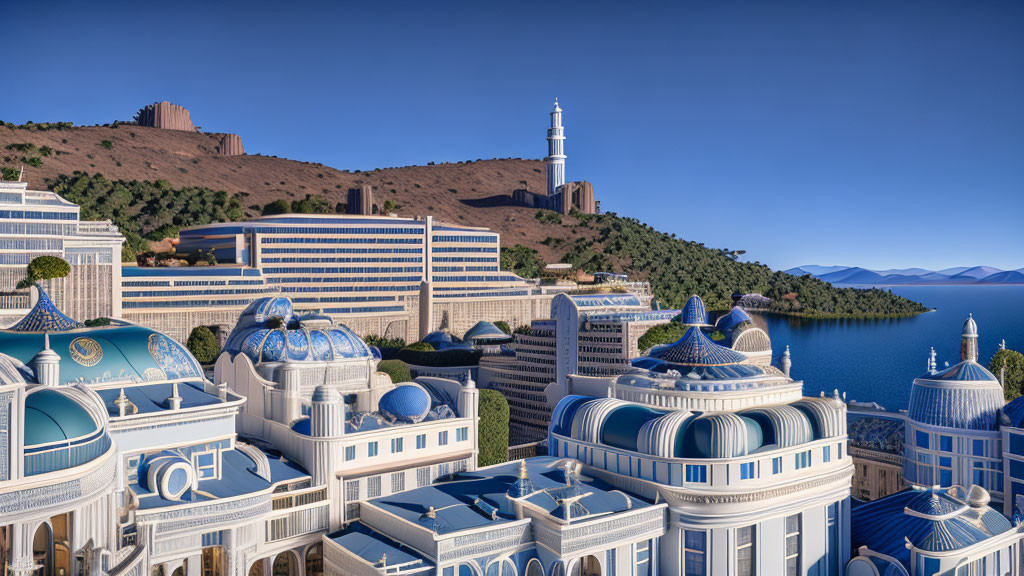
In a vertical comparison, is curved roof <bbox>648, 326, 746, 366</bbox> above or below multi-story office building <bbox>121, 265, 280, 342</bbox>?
below

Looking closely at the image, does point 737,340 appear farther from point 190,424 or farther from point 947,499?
point 190,424

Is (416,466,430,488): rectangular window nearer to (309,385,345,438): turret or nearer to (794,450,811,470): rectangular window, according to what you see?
(309,385,345,438): turret

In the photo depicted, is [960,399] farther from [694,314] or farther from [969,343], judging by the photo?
[694,314]

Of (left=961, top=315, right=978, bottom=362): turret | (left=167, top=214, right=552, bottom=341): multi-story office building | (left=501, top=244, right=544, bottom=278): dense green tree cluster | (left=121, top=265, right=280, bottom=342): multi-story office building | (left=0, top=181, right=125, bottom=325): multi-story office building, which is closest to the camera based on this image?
(left=961, top=315, right=978, bottom=362): turret

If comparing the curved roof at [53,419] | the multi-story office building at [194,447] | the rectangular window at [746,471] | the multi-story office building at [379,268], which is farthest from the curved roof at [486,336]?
the curved roof at [53,419]

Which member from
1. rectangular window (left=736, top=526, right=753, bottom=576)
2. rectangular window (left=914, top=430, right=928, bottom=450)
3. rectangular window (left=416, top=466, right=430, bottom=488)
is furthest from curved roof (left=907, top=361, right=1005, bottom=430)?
rectangular window (left=416, top=466, right=430, bottom=488)

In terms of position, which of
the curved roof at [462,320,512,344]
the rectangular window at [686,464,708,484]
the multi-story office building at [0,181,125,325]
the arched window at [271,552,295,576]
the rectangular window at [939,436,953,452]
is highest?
the multi-story office building at [0,181,125,325]

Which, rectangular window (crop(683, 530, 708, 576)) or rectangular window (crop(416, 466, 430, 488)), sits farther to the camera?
rectangular window (crop(416, 466, 430, 488))

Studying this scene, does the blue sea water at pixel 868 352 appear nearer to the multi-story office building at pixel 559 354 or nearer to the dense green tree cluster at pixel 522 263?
the multi-story office building at pixel 559 354

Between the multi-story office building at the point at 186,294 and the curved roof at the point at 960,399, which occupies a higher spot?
the multi-story office building at the point at 186,294
